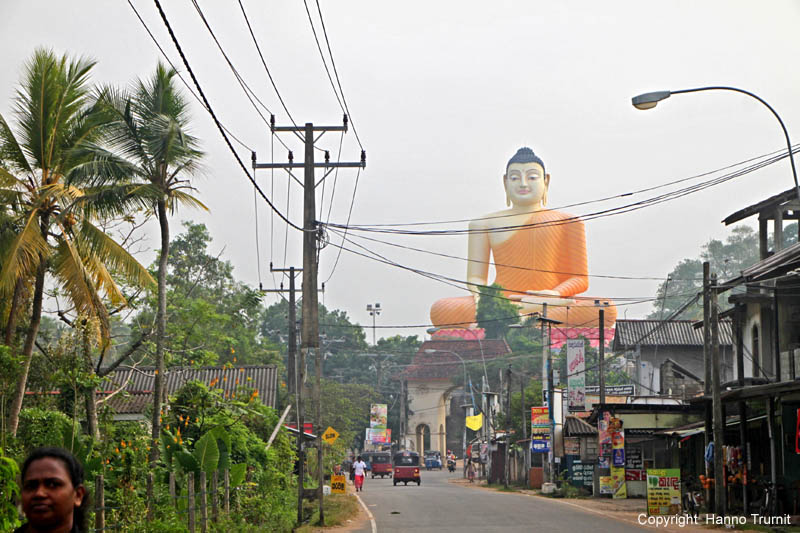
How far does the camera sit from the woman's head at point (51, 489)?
152 inches

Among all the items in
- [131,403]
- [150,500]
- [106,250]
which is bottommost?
[150,500]

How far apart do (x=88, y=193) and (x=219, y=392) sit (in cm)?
650

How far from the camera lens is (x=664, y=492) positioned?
23.0m

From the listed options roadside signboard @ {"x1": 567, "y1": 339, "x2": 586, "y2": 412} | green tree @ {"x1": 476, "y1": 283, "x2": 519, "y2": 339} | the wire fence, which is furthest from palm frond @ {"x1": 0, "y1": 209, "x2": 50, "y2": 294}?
green tree @ {"x1": 476, "y1": 283, "x2": 519, "y2": 339}

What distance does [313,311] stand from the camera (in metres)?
21.4

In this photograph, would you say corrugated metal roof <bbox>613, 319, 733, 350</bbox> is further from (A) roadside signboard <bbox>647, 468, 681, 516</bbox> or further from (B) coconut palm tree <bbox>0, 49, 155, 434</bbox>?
(B) coconut palm tree <bbox>0, 49, 155, 434</bbox>

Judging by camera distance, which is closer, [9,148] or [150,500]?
[150,500]

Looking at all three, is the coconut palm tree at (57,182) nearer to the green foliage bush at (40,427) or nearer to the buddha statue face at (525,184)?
the green foliage bush at (40,427)

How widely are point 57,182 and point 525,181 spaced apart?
62.1 m

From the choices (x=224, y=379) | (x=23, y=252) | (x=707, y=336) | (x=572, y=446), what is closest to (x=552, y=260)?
(x=572, y=446)

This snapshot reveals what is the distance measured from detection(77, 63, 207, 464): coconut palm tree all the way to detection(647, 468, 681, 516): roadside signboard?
11697 mm

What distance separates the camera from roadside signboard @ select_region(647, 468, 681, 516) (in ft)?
75.2

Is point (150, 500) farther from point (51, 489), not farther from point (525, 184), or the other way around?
point (525, 184)

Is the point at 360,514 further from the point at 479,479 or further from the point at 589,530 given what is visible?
the point at 479,479
